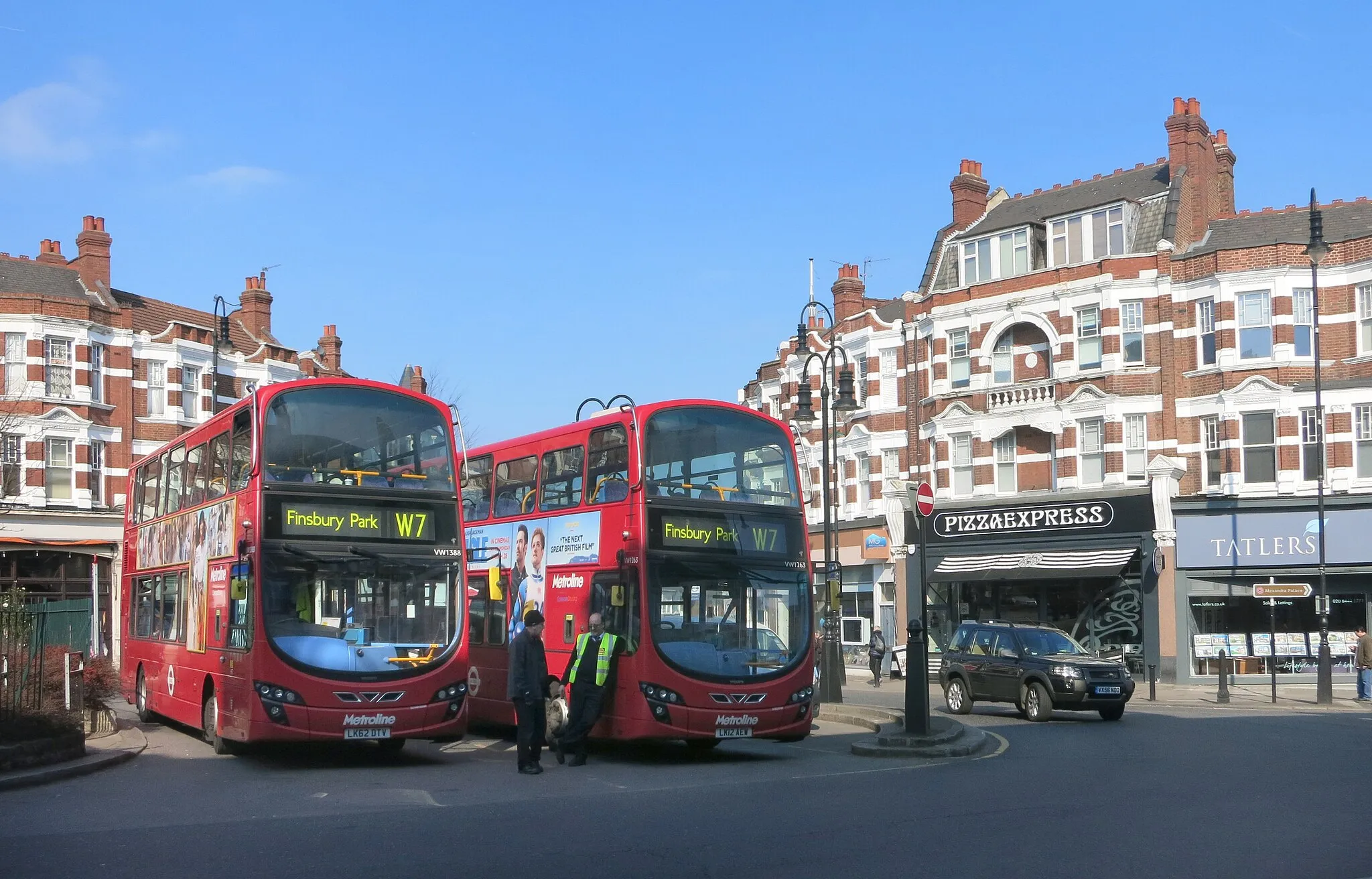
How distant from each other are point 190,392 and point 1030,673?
34.9 m

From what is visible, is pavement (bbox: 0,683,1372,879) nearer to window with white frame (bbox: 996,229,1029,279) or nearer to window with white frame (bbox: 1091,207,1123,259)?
window with white frame (bbox: 1091,207,1123,259)

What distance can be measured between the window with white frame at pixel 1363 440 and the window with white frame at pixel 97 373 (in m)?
37.0

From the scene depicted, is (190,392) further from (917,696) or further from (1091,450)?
(917,696)

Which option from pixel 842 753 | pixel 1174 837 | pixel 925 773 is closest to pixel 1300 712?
pixel 842 753

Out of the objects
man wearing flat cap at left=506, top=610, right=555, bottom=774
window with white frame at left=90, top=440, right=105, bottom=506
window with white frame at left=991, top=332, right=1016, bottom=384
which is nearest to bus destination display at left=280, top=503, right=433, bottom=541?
man wearing flat cap at left=506, top=610, right=555, bottom=774

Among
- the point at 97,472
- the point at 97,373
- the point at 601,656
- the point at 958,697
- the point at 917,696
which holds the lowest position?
the point at 958,697

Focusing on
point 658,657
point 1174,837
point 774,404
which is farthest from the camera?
point 774,404

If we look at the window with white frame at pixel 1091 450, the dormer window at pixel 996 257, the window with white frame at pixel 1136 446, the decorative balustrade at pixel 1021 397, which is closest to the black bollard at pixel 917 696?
the window with white frame at pixel 1136 446

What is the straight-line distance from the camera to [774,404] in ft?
179

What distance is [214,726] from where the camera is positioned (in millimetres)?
16938

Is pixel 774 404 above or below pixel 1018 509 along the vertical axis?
above

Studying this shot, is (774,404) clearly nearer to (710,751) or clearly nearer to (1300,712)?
(1300,712)

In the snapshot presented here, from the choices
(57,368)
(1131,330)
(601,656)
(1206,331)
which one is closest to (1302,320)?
(1206,331)

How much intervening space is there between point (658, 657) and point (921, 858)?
672 cm
